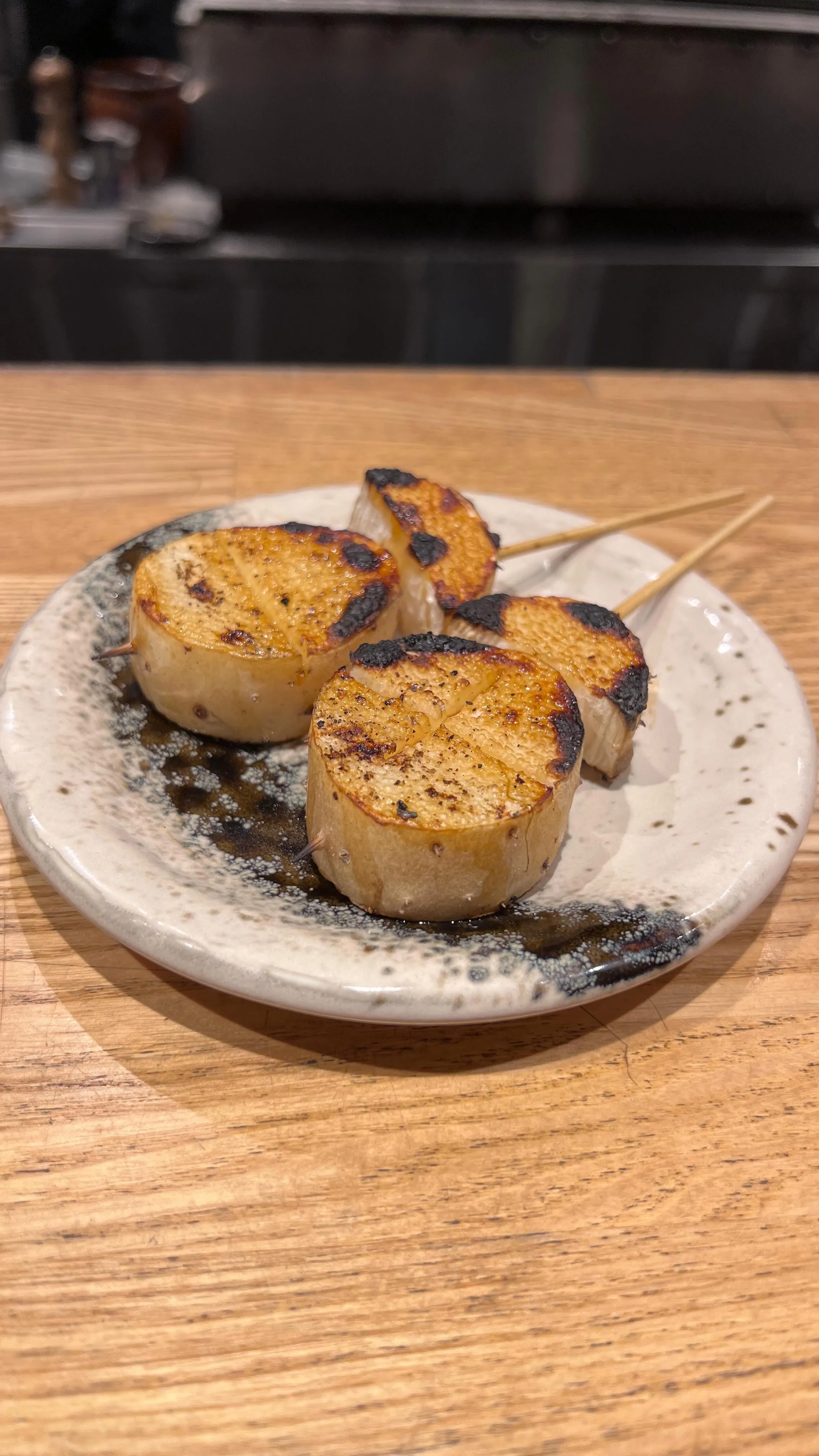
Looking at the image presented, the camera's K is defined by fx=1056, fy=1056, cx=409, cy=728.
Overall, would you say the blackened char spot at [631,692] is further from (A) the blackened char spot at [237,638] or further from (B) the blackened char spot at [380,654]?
(A) the blackened char spot at [237,638]

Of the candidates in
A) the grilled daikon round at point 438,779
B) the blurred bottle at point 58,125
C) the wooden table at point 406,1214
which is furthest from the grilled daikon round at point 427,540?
the blurred bottle at point 58,125

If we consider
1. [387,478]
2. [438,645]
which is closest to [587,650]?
[438,645]

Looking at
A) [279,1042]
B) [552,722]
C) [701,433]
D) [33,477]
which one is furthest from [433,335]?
[279,1042]

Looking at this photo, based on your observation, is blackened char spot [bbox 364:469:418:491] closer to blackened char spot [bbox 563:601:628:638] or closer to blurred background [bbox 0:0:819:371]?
blackened char spot [bbox 563:601:628:638]

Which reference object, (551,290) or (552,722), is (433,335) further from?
(552,722)

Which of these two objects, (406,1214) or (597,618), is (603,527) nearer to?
(597,618)

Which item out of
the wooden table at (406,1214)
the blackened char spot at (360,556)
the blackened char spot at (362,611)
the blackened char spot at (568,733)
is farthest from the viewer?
the blackened char spot at (360,556)

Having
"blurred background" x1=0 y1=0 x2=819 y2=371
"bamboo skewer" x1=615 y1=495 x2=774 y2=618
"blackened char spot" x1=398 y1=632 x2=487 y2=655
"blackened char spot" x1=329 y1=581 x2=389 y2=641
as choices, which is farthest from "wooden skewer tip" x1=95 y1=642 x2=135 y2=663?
"blurred background" x1=0 y1=0 x2=819 y2=371
